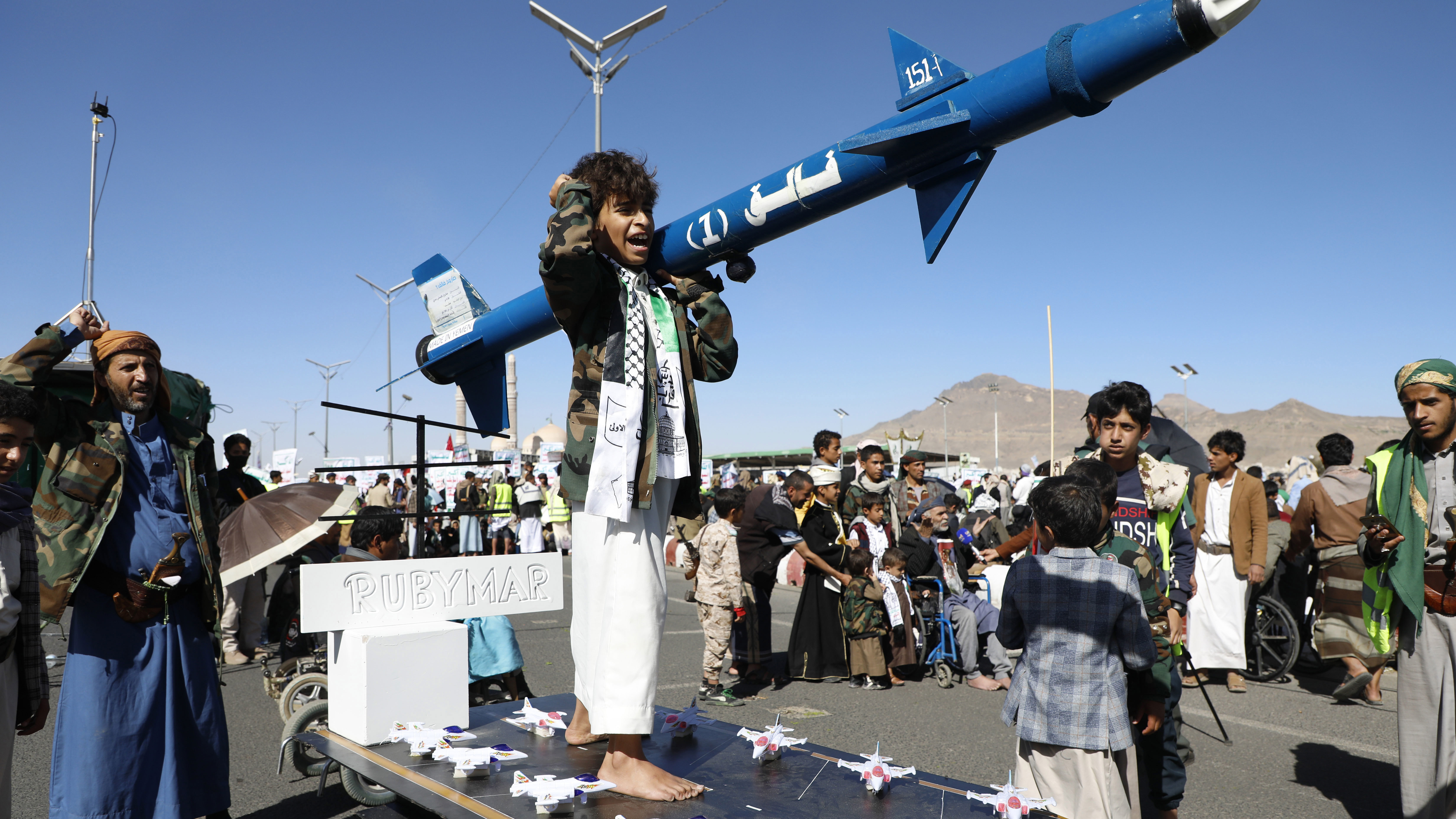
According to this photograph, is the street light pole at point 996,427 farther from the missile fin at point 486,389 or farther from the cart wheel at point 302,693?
the cart wheel at point 302,693

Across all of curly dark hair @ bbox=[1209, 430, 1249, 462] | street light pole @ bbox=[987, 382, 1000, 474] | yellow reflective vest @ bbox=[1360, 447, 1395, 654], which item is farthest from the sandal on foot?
street light pole @ bbox=[987, 382, 1000, 474]

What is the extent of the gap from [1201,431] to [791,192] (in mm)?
113190

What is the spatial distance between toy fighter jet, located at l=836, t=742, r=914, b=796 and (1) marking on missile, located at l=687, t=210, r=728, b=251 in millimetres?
2329

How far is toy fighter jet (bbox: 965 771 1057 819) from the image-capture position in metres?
2.73

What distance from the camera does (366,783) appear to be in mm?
4324

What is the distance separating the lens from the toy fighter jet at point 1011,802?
2729 millimetres

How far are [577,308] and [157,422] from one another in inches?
75.5

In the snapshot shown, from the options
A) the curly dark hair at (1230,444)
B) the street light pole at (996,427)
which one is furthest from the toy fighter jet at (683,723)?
the street light pole at (996,427)

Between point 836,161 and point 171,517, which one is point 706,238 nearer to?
point 836,161

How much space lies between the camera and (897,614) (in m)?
7.69

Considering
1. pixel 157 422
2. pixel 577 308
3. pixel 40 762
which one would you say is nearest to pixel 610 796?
pixel 577 308

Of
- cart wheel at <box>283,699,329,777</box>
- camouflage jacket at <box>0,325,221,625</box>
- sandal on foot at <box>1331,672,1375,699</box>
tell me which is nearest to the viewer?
camouflage jacket at <box>0,325,221,625</box>

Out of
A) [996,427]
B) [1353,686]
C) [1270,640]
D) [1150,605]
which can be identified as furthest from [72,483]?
[996,427]

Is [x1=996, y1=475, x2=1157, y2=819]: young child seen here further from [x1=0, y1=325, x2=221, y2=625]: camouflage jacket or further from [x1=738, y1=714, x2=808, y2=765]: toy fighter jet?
[x1=0, y1=325, x2=221, y2=625]: camouflage jacket
